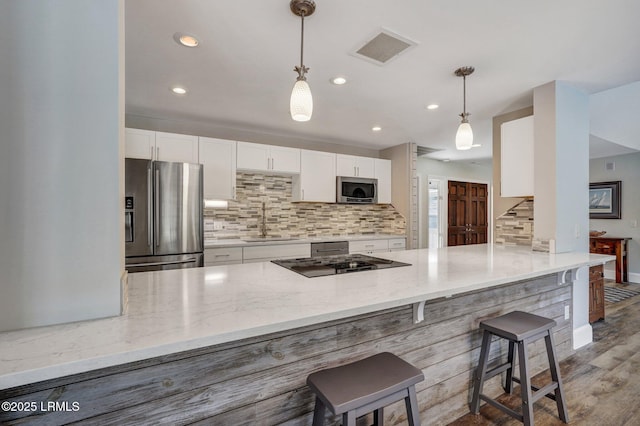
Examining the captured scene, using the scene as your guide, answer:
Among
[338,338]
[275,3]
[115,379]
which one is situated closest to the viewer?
[115,379]

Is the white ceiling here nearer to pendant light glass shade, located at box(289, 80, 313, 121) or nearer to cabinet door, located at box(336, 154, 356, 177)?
pendant light glass shade, located at box(289, 80, 313, 121)

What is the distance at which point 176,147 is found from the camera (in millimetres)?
3383

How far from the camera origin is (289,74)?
2.47m

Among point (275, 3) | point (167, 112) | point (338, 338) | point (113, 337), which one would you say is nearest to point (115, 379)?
point (113, 337)

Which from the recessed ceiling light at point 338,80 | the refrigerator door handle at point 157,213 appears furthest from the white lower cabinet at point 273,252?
the recessed ceiling light at point 338,80

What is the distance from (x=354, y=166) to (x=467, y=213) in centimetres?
324

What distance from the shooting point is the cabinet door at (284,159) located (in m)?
4.00

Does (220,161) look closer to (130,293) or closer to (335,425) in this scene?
(130,293)

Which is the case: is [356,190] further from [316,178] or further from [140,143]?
[140,143]

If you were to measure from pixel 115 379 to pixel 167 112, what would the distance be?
308 cm

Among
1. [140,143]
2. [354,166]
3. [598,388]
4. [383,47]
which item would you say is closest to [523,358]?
[598,388]

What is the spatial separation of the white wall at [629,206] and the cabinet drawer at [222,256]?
658 centimetres

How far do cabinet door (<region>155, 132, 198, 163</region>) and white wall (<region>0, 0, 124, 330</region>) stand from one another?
2.52 metres

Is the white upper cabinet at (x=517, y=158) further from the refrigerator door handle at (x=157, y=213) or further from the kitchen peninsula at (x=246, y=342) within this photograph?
the refrigerator door handle at (x=157, y=213)
